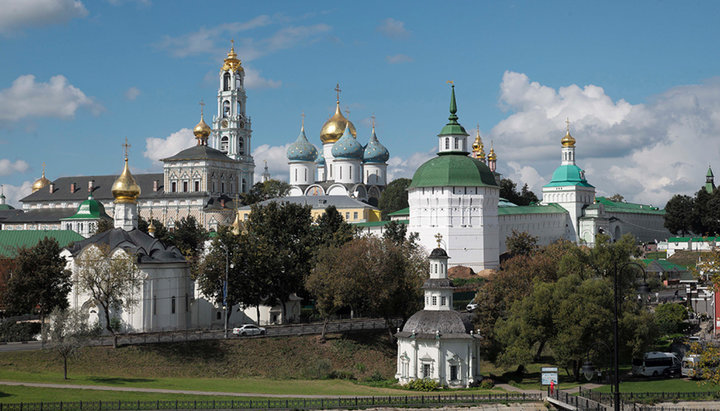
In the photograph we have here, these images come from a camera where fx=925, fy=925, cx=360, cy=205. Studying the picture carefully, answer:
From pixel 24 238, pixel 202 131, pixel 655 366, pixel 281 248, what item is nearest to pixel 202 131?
pixel 202 131

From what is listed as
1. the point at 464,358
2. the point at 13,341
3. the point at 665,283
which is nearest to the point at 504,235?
the point at 665,283

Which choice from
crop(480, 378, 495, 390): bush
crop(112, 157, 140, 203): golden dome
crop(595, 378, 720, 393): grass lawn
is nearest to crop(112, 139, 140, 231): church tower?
crop(112, 157, 140, 203): golden dome

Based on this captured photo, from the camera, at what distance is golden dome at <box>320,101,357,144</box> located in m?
132

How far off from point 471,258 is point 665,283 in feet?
61.3

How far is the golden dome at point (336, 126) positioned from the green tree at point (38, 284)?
78241mm

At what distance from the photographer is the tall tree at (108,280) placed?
52531 millimetres

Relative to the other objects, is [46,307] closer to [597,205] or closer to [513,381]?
[513,381]

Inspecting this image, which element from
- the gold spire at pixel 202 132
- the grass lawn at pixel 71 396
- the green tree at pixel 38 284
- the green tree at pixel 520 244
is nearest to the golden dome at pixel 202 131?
the gold spire at pixel 202 132

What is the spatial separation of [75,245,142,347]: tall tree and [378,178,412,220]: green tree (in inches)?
2488

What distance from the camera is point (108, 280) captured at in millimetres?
52500

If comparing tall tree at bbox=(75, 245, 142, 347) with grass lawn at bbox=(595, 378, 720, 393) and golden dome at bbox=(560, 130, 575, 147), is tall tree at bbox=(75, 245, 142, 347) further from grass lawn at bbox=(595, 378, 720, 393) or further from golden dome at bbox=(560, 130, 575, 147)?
golden dome at bbox=(560, 130, 575, 147)

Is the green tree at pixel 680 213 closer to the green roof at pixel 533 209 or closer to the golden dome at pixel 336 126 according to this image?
the green roof at pixel 533 209

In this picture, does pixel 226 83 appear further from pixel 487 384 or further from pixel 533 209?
pixel 487 384

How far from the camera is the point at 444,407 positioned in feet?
133
